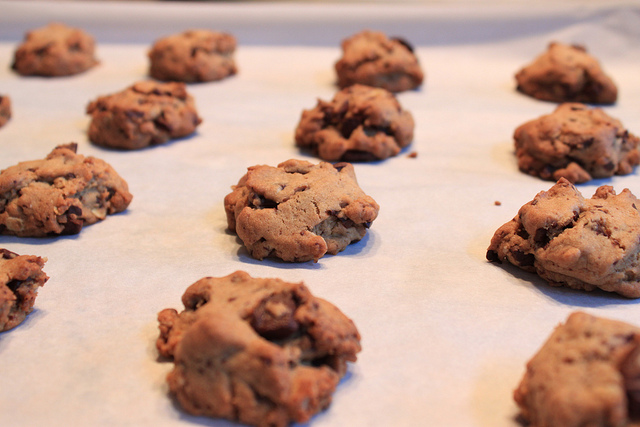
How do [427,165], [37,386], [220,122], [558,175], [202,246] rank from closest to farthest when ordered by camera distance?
[37,386] → [202,246] → [558,175] → [427,165] → [220,122]

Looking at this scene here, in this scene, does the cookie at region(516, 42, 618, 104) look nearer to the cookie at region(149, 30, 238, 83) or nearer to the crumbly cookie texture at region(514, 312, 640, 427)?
the cookie at region(149, 30, 238, 83)

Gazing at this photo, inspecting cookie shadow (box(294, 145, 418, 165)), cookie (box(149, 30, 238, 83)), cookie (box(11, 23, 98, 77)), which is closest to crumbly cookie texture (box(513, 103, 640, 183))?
cookie shadow (box(294, 145, 418, 165))

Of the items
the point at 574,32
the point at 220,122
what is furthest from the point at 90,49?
the point at 574,32

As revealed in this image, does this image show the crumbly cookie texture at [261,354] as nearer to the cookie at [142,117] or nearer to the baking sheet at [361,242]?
the baking sheet at [361,242]

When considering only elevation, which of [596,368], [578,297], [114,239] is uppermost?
[596,368]

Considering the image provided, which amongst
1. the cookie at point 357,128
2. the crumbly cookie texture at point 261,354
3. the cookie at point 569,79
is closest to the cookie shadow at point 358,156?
the cookie at point 357,128

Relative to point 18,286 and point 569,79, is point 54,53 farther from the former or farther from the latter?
point 569,79

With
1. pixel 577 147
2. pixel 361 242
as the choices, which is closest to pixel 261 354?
pixel 361 242

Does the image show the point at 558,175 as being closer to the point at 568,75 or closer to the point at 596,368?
the point at 568,75
